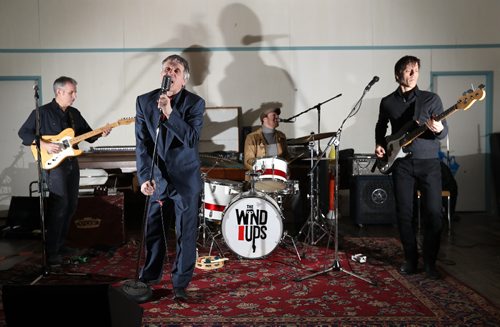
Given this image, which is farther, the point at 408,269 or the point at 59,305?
the point at 408,269

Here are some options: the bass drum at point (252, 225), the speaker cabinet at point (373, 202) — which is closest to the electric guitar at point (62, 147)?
the bass drum at point (252, 225)

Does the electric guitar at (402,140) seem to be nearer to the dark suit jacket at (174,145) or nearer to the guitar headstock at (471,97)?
the guitar headstock at (471,97)

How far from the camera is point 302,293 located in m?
3.86

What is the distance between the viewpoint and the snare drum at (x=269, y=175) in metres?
5.00

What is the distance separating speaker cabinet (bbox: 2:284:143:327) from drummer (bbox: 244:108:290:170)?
4135 mm

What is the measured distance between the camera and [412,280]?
13.7ft

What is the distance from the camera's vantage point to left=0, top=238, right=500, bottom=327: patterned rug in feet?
10.7

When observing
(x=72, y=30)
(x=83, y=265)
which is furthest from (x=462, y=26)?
(x=83, y=265)

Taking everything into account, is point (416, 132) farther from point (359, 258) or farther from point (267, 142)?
point (267, 142)

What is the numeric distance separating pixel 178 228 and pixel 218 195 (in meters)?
1.39

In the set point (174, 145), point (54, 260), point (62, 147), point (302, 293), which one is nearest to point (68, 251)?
point (54, 260)

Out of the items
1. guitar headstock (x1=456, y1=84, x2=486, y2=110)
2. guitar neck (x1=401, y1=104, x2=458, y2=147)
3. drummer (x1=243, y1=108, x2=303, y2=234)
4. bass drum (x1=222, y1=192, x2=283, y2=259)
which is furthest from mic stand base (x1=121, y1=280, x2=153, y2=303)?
guitar headstock (x1=456, y1=84, x2=486, y2=110)

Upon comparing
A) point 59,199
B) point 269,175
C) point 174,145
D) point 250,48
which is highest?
point 250,48

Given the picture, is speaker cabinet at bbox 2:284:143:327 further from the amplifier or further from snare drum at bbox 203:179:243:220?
the amplifier
